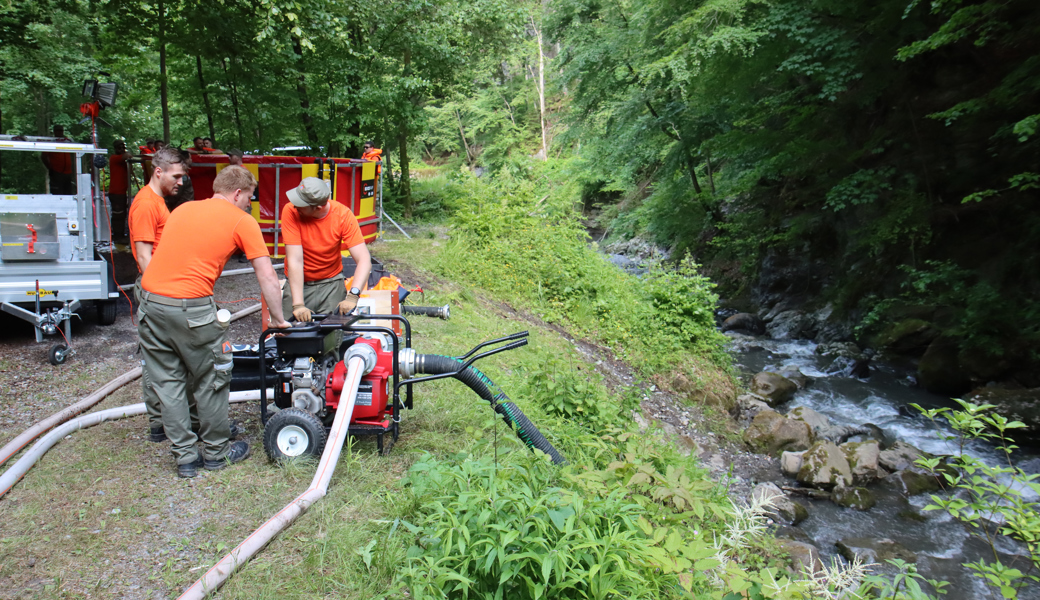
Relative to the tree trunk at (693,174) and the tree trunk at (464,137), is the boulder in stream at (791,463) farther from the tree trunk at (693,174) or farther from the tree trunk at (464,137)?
the tree trunk at (464,137)

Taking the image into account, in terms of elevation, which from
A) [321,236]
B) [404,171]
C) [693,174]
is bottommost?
Answer: [321,236]

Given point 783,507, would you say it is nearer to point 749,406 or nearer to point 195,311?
point 749,406

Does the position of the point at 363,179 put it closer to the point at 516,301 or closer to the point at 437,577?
the point at 516,301

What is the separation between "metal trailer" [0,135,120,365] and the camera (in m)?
6.55

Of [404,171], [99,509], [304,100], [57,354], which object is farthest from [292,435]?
[404,171]

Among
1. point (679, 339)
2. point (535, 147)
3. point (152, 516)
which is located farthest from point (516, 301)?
point (535, 147)

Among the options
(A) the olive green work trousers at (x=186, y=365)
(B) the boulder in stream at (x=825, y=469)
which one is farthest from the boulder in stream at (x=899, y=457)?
(A) the olive green work trousers at (x=186, y=365)

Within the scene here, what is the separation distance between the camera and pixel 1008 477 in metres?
7.94

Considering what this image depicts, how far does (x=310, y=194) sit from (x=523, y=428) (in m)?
2.19

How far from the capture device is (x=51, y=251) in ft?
22.1

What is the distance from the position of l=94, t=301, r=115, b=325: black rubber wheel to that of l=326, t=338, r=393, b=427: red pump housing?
482 centimetres

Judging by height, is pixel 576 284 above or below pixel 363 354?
below

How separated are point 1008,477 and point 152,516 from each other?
942cm

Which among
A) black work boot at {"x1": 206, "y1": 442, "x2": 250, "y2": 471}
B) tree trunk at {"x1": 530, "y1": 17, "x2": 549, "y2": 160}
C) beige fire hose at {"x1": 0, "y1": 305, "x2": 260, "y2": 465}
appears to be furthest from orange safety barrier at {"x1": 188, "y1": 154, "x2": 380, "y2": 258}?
tree trunk at {"x1": 530, "y1": 17, "x2": 549, "y2": 160}
